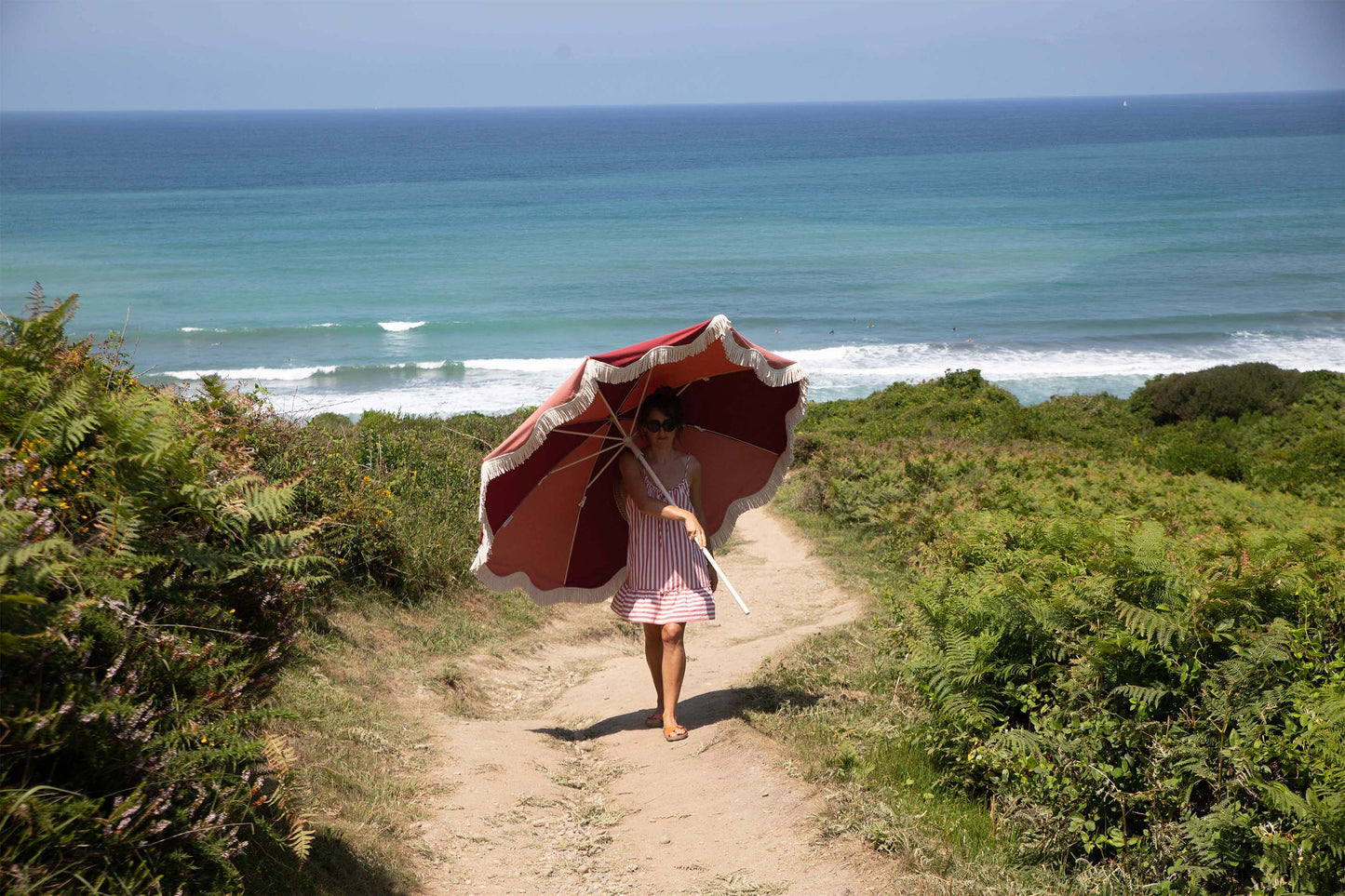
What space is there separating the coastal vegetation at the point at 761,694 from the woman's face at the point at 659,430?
69.3 inches

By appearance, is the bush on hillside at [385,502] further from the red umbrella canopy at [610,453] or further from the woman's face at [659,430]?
the woman's face at [659,430]

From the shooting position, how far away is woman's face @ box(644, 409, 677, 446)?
240 inches

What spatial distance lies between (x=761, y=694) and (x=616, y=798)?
60.2 inches

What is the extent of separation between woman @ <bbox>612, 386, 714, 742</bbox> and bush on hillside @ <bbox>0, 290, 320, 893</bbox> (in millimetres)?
2412

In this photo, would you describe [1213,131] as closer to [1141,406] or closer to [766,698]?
[1141,406]

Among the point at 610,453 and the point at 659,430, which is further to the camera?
the point at 610,453

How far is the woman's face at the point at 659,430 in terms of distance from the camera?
610cm

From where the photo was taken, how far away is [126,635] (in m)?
3.22

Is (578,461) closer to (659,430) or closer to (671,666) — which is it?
(659,430)

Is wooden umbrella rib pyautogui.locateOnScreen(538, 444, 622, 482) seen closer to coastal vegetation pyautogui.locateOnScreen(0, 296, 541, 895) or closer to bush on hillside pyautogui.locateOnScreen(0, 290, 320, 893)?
coastal vegetation pyautogui.locateOnScreen(0, 296, 541, 895)

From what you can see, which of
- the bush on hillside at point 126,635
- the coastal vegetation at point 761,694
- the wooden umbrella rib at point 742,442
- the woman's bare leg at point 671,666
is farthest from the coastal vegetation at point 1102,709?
the bush on hillside at point 126,635

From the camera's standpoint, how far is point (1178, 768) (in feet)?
13.8

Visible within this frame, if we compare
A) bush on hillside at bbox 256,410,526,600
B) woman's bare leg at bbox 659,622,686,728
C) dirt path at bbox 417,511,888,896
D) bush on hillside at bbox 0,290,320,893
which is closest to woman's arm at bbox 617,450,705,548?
woman's bare leg at bbox 659,622,686,728

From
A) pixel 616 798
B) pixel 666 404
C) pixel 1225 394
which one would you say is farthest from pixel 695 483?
pixel 1225 394
